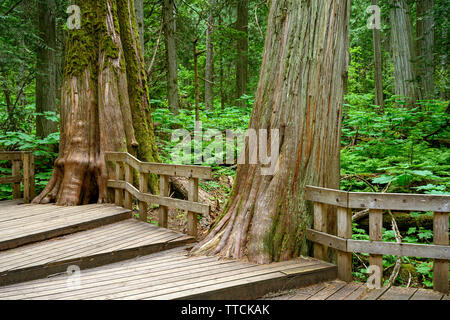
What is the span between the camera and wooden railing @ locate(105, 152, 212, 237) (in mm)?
5500

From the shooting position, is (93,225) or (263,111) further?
(93,225)

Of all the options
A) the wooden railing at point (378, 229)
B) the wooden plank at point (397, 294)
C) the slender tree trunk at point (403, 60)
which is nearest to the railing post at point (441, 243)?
the wooden railing at point (378, 229)

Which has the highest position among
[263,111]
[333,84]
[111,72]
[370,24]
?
[370,24]

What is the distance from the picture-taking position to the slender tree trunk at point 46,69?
11.6m

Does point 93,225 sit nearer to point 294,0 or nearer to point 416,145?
point 294,0

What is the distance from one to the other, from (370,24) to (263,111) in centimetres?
1726

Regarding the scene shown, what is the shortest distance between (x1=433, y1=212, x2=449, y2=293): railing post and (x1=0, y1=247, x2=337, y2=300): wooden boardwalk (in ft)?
3.57

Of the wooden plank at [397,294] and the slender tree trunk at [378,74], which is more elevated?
the slender tree trunk at [378,74]

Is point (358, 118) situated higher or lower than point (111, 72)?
lower

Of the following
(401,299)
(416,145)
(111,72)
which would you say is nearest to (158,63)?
(111,72)

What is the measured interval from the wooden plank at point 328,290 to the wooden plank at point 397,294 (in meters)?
0.48

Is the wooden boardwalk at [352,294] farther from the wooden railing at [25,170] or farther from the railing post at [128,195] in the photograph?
the wooden railing at [25,170]

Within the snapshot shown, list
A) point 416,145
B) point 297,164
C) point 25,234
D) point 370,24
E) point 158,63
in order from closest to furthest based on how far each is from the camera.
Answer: point 297,164 → point 25,234 → point 416,145 → point 158,63 → point 370,24

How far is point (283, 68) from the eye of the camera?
195 inches
